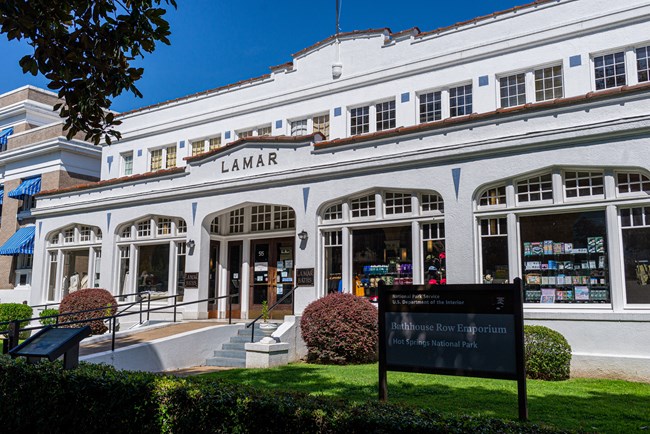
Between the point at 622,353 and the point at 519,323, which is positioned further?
the point at 622,353

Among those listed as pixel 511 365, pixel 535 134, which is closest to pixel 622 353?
pixel 535 134

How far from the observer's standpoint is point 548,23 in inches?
607

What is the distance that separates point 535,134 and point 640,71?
3935 millimetres

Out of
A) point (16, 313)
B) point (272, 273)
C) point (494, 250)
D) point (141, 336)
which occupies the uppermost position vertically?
point (494, 250)

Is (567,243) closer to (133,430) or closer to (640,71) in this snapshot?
(640,71)

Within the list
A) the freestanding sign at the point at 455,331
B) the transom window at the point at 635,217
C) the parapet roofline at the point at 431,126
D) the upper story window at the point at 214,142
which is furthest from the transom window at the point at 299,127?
the freestanding sign at the point at 455,331

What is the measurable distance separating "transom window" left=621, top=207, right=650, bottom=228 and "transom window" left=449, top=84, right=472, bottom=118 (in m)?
5.77

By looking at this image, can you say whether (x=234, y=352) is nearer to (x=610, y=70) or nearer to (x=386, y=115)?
(x=386, y=115)

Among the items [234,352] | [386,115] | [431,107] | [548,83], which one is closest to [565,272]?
[548,83]

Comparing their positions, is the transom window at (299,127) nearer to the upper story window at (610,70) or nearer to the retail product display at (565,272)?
the upper story window at (610,70)

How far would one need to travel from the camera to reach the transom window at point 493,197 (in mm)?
13156

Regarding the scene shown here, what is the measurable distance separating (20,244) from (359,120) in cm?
1717

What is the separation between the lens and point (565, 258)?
12320mm

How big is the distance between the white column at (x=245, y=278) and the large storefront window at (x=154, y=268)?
9.07ft
